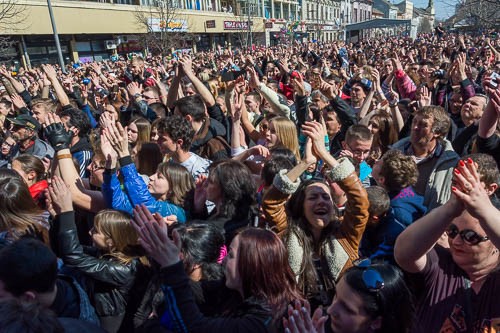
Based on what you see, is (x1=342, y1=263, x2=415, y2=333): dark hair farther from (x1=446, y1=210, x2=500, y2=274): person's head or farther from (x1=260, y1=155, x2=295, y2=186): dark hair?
(x1=260, y1=155, x2=295, y2=186): dark hair

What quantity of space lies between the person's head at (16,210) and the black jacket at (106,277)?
0.46 metres

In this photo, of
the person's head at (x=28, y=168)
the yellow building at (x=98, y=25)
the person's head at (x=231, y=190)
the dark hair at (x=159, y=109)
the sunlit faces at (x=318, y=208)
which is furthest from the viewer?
the yellow building at (x=98, y=25)

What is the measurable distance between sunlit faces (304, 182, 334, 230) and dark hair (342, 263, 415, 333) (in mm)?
831

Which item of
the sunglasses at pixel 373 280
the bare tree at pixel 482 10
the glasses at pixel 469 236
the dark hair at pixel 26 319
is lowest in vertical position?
the sunglasses at pixel 373 280

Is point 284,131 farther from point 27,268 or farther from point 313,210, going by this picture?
point 27,268

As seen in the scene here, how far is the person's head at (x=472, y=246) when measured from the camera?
1733mm

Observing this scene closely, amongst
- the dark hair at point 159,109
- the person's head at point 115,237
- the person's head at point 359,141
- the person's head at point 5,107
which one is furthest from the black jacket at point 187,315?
the person's head at point 5,107

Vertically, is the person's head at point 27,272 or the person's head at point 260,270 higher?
the person's head at point 27,272

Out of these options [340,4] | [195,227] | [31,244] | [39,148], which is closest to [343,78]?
[39,148]

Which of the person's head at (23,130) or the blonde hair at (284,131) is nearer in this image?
the blonde hair at (284,131)

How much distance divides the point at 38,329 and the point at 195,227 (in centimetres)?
117

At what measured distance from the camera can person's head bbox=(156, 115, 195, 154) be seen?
12.3ft

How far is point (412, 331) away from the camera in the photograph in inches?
68.6

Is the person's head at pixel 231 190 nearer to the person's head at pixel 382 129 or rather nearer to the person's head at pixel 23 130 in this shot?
the person's head at pixel 382 129
